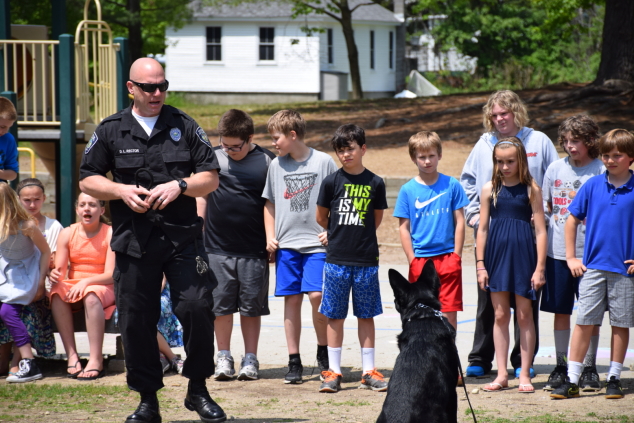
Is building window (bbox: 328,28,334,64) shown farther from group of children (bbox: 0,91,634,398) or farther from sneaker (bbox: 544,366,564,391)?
sneaker (bbox: 544,366,564,391)

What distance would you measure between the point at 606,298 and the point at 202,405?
9.23 ft

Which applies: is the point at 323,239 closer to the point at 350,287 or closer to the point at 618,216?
the point at 350,287

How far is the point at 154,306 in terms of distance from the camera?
448 centimetres

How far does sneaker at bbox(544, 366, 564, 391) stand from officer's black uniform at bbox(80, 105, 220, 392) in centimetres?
242

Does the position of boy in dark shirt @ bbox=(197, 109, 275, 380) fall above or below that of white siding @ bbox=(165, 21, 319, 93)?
below

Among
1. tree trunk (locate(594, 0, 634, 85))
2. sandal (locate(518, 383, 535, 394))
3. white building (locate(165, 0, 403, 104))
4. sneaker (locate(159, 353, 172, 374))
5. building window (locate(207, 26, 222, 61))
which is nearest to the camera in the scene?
sandal (locate(518, 383, 535, 394))

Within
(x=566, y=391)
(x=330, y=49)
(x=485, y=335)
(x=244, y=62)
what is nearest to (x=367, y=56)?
(x=330, y=49)

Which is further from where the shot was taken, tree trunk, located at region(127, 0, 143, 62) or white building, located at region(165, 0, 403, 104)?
white building, located at region(165, 0, 403, 104)

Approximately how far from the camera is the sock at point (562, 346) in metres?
5.29

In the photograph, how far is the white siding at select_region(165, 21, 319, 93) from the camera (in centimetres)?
3772

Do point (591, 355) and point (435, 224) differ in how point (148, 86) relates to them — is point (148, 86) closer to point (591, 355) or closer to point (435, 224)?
point (435, 224)

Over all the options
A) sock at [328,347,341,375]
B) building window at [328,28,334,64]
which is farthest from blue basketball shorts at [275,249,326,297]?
building window at [328,28,334,64]

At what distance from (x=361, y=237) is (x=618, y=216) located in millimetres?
1773

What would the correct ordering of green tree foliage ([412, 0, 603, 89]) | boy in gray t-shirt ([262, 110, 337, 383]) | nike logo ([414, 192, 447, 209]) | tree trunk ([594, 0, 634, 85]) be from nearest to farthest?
nike logo ([414, 192, 447, 209]), boy in gray t-shirt ([262, 110, 337, 383]), tree trunk ([594, 0, 634, 85]), green tree foliage ([412, 0, 603, 89])
